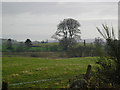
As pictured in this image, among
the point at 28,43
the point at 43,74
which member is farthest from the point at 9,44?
the point at 43,74

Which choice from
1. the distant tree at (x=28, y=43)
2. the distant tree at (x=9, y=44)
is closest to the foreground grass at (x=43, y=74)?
the distant tree at (x=9, y=44)

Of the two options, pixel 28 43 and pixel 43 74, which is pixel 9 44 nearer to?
pixel 28 43

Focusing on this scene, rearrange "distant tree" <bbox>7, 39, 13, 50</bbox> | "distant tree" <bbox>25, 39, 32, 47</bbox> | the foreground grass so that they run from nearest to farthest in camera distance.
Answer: the foreground grass
"distant tree" <bbox>7, 39, 13, 50</bbox>
"distant tree" <bbox>25, 39, 32, 47</bbox>

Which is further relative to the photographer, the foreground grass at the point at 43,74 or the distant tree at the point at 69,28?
the distant tree at the point at 69,28

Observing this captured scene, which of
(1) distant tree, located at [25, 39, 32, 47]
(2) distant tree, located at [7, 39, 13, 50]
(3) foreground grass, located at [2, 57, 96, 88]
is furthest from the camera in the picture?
(1) distant tree, located at [25, 39, 32, 47]

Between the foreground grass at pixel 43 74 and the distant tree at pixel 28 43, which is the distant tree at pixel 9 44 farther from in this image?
the foreground grass at pixel 43 74

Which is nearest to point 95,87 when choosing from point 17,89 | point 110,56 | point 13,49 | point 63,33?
point 110,56

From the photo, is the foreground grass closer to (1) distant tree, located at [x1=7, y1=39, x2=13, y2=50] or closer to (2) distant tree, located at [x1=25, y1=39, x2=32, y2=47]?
(1) distant tree, located at [x1=7, y1=39, x2=13, y2=50]

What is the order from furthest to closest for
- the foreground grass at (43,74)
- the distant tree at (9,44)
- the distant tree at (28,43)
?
the distant tree at (28,43)
the distant tree at (9,44)
the foreground grass at (43,74)

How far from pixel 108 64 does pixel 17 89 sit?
12.0 ft

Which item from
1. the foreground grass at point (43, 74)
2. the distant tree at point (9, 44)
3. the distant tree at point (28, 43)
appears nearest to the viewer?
the foreground grass at point (43, 74)

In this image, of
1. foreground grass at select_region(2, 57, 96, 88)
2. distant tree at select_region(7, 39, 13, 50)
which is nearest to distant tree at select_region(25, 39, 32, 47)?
distant tree at select_region(7, 39, 13, 50)

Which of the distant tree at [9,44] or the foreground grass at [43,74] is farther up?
the distant tree at [9,44]

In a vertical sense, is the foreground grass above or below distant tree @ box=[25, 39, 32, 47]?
below
